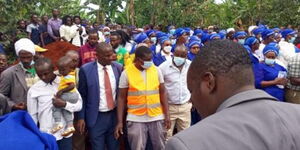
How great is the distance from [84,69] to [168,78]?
3.83 feet

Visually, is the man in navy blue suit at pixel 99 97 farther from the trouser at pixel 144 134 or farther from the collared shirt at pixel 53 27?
the collared shirt at pixel 53 27

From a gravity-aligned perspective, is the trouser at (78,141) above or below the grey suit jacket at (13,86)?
below

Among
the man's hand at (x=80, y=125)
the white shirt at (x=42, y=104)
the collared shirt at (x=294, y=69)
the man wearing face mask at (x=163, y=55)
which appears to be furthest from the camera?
the man wearing face mask at (x=163, y=55)

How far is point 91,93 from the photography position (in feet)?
13.8

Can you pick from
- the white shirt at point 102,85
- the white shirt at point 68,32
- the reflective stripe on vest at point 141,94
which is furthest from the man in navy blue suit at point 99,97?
the white shirt at point 68,32

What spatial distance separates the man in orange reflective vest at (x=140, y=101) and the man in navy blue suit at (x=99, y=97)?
5.7 inches

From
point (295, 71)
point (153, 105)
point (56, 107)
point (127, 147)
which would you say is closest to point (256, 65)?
point (295, 71)

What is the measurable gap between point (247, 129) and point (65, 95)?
2811 millimetres

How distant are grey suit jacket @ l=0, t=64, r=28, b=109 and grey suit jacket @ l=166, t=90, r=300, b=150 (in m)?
2.96

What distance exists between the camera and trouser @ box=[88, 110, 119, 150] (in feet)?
14.0

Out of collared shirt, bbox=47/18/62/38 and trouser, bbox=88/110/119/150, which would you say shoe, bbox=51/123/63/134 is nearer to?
trouser, bbox=88/110/119/150

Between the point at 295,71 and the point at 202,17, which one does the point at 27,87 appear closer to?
the point at 295,71

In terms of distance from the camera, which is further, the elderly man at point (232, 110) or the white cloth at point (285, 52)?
the white cloth at point (285, 52)

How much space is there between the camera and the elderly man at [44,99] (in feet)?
11.7
